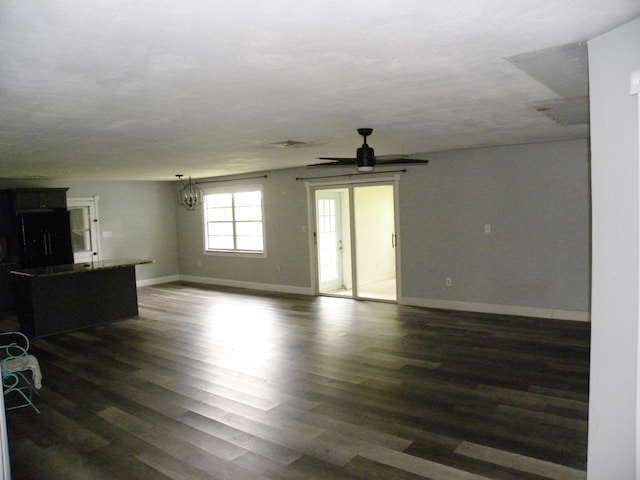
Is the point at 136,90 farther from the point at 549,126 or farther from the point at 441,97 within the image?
the point at 549,126

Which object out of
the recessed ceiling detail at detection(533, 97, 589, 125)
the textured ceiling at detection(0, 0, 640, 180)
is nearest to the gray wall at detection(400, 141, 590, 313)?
the textured ceiling at detection(0, 0, 640, 180)

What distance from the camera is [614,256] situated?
2088 millimetres

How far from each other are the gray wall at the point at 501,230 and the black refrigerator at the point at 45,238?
4848 millimetres

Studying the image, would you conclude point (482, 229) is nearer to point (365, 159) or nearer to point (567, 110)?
point (567, 110)

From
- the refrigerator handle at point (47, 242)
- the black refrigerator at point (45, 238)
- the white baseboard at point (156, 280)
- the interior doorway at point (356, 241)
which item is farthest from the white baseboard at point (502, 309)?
the refrigerator handle at point (47, 242)

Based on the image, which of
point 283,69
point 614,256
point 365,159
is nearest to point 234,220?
point 365,159

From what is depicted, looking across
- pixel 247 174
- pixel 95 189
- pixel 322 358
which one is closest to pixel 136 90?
pixel 322 358

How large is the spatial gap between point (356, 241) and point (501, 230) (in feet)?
7.98

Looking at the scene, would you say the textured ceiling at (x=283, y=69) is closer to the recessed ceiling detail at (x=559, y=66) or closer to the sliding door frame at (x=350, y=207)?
the recessed ceiling detail at (x=559, y=66)

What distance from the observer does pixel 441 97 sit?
3.38 m

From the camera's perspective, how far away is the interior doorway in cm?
839

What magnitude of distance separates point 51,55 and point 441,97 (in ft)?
7.98

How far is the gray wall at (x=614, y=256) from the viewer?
6.63 feet

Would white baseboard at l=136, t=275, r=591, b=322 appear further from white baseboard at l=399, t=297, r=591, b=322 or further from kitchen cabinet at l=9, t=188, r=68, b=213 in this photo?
kitchen cabinet at l=9, t=188, r=68, b=213
